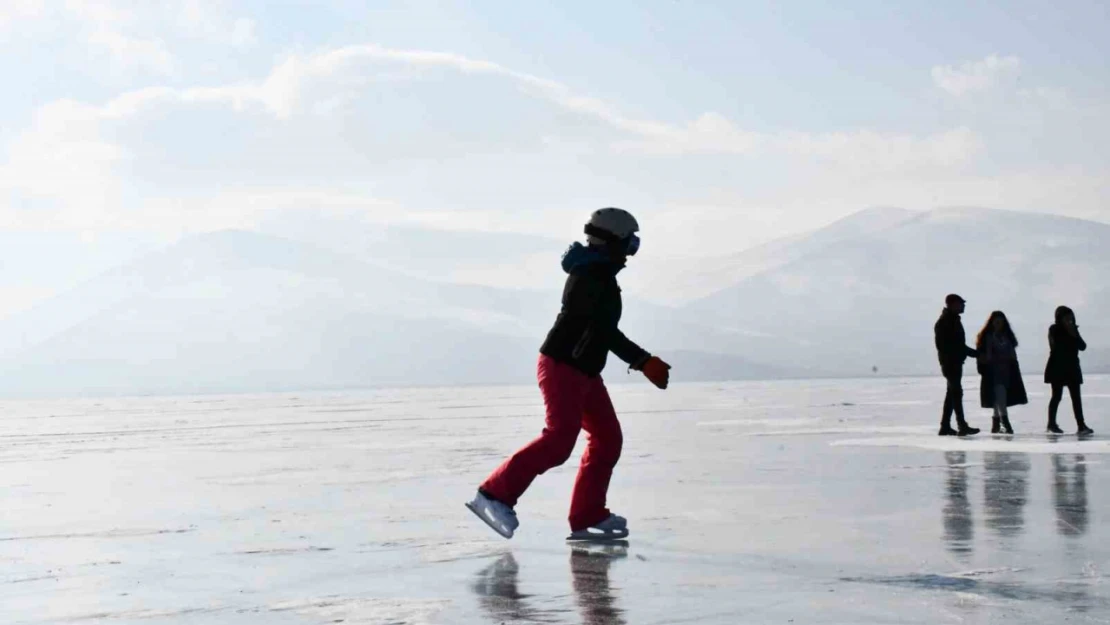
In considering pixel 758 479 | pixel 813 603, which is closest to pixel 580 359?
pixel 813 603

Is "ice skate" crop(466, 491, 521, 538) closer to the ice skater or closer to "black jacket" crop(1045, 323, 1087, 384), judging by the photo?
the ice skater

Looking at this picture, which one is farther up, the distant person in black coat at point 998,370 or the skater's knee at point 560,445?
the distant person in black coat at point 998,370

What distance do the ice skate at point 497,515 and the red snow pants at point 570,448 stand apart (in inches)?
2.3

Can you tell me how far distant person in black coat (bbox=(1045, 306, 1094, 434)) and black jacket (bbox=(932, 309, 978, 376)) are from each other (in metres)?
1.09

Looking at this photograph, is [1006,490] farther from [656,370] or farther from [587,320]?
[587,320]

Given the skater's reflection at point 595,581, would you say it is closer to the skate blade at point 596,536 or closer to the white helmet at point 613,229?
the skate blade at point 596,536

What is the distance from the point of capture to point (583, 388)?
26.3 ft

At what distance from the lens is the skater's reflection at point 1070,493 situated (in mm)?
7848

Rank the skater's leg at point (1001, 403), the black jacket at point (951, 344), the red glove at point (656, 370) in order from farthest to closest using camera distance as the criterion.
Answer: the skater's leg at point (1001, 403) → the black jacket at point (951, 344) → the red glove at point (656, 370)

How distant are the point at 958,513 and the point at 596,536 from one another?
222 cm

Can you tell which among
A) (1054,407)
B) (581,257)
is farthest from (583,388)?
(1054,407)

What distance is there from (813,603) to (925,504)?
366cm

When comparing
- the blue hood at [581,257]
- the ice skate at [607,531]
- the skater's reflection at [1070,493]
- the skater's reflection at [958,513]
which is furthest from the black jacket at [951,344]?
the ice skate at [607,531]

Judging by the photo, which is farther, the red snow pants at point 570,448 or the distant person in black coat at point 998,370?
the distant person in black coat at point 998,370
